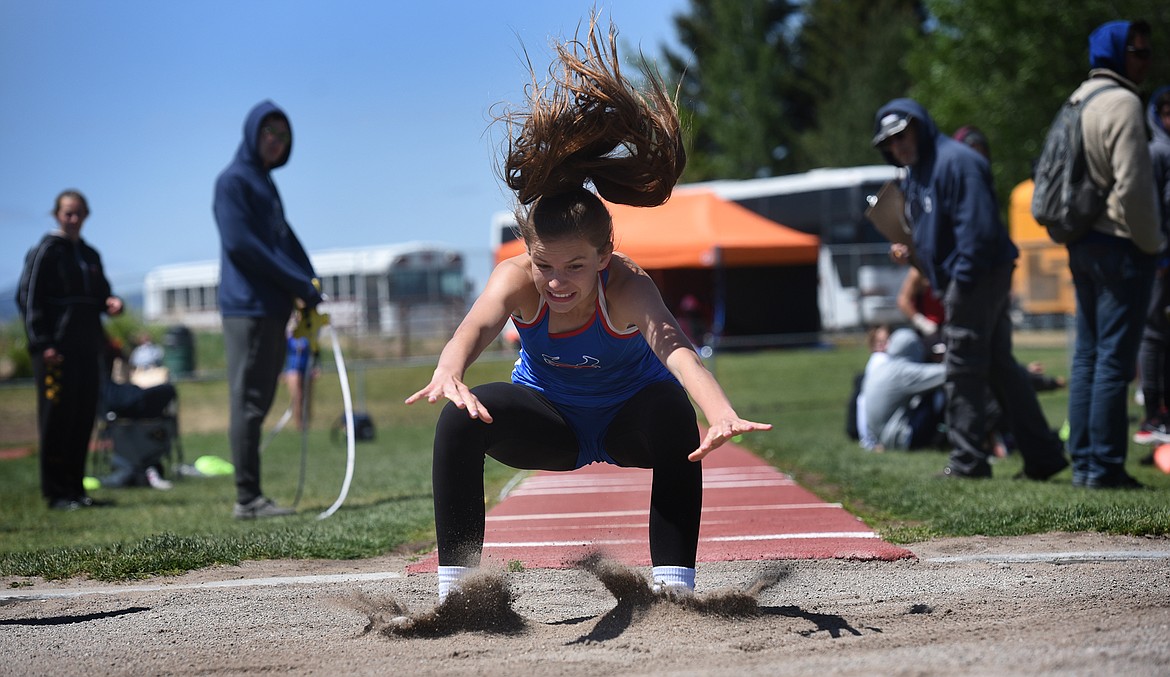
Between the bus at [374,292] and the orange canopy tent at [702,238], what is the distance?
7.26 ft

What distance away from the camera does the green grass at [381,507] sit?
201 inches

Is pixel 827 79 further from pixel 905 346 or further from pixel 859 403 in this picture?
pixel 905 346

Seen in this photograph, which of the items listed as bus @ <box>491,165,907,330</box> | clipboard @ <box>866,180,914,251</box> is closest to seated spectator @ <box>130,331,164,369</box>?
clipboard @ <box>866,180,914,251</box>

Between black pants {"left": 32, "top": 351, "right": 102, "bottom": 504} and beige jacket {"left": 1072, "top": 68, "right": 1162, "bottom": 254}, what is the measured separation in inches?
265

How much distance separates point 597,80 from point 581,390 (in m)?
1.06

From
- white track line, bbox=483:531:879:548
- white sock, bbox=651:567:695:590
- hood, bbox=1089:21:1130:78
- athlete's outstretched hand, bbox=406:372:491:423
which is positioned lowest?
white track line, bbox=483:531:879:548

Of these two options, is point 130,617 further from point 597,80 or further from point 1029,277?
point 1029,277

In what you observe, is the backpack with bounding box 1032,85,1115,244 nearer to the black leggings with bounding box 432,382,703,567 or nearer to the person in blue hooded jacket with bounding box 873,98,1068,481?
the person in blue hooded jacket with bounding box 873,98,1068,481

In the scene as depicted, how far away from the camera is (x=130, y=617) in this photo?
404cm

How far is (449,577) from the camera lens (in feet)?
12.3

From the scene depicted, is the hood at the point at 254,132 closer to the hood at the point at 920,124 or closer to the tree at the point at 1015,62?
the hood at the point at 920,124

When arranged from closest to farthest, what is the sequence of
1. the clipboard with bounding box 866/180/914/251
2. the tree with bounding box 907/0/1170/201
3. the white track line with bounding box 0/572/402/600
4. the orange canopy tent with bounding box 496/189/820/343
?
1. the white track line with bounding box 0/572/402/600
2. the clipboard with bounding box 866/180/914/251
3. the orange canopy tent with bounding box 496/189/820/343
4. the tree with bounding box 907/0/1170/201

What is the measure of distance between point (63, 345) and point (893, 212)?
5804mm

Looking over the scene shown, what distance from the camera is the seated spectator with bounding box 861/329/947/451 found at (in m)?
8.86
